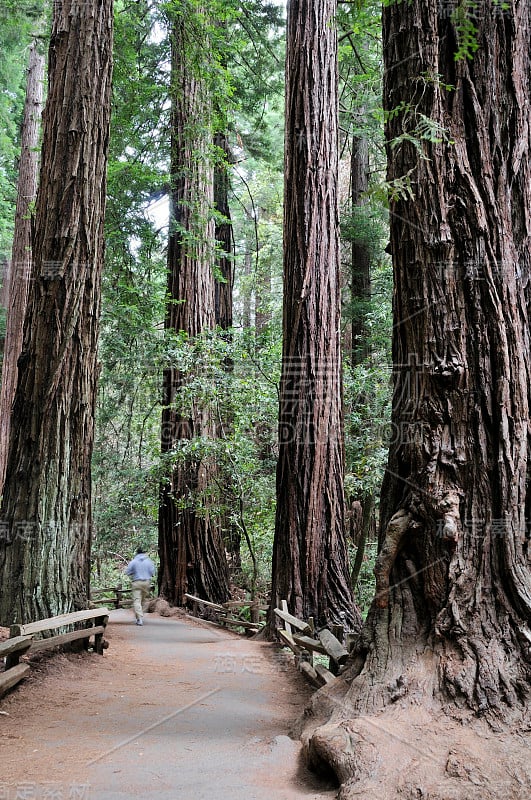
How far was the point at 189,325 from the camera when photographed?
50.5 ft

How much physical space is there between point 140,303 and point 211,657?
25.4 ft

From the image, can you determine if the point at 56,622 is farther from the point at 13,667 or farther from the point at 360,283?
the point at 360,283

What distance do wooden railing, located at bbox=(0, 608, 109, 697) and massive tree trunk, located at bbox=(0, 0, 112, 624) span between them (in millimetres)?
276

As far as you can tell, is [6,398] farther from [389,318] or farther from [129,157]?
[389,318]

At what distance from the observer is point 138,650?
9.16 meters

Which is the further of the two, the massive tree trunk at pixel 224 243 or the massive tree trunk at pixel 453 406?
the massive tree trunk at pixel 224 243

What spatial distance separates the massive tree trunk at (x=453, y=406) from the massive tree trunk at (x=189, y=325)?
30.9 ft

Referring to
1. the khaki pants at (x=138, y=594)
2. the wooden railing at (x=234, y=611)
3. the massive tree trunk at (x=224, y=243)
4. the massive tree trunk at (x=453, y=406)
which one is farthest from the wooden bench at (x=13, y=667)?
the massive tree trunk at (x=224, y=243)

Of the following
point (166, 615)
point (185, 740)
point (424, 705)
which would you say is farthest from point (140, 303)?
point (424, 705)

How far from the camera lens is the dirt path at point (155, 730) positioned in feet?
11.2

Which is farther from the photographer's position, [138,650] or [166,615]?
[166,615]

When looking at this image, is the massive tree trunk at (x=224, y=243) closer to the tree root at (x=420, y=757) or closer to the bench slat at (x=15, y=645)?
the bench slat at (x=15, y=645)

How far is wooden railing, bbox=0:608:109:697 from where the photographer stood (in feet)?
18.2

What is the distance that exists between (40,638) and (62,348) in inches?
126
